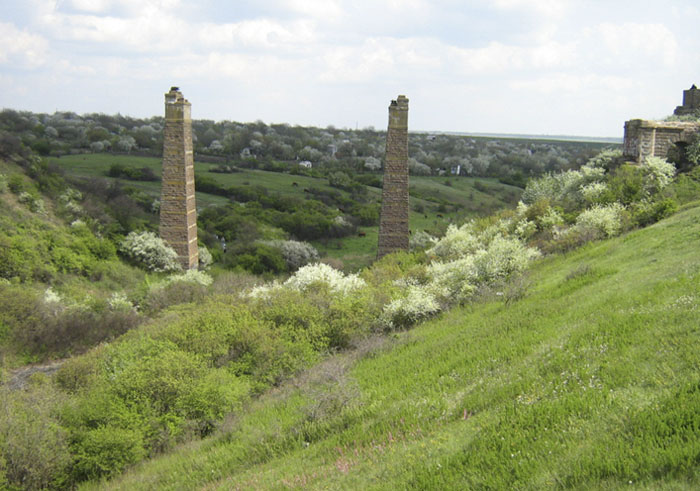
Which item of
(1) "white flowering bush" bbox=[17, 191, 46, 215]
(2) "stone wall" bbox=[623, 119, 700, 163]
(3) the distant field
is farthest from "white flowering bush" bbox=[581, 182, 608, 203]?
(1) "white flowering bush" bbox=[17, 191, 46, 215]

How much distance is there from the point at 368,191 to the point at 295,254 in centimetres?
3102

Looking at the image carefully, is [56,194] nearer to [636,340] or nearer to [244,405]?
[244,405]

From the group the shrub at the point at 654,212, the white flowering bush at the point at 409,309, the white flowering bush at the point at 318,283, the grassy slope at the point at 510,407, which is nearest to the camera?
the grassy slope at the point at 510,407

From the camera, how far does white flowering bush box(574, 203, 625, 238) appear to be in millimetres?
14250

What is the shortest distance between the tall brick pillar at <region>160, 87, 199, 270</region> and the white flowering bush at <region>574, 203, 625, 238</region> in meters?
14.5

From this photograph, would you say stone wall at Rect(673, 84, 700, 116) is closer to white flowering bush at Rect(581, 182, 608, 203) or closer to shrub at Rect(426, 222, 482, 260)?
white flowering bush at Rect(581, 182, 608, 203)

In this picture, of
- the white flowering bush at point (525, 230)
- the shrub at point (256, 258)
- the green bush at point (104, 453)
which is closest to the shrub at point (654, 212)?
the white flowering bush at point (525, 230)

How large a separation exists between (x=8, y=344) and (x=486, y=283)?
13019 mm

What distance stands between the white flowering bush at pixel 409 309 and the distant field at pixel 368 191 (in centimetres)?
2469

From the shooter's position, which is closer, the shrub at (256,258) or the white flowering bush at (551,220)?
the white flowering bush at (551,220)

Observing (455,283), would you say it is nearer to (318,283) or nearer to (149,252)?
(318,283)

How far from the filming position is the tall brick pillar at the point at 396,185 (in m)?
20.6

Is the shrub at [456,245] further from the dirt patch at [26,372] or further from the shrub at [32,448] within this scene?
the shrub at [32,448]

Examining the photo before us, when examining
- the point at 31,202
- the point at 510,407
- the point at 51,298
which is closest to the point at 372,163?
the point at 31,202
